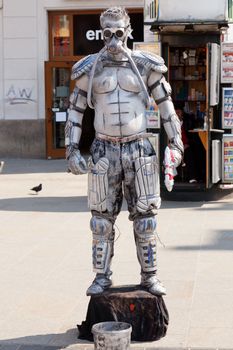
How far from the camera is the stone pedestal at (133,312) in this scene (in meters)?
5.66

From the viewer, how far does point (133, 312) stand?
5664mm

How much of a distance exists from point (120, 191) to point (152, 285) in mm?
699

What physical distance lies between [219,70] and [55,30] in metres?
8.61

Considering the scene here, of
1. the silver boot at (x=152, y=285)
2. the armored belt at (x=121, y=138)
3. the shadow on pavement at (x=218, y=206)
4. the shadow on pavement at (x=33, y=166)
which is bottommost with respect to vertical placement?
the shadow on pavement at (x=218, y=206)

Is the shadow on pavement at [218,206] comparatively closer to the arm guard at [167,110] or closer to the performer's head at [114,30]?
the arm guard at [167,110]

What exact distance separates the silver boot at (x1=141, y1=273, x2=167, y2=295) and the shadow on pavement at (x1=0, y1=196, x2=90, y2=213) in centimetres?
557

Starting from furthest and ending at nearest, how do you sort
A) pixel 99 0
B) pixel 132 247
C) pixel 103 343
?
pixel 99 0, pixel 132 247, pixel 103 343

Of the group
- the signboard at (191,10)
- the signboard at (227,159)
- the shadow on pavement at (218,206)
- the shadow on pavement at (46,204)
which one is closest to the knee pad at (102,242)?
the shadow on pavement at (46,204)

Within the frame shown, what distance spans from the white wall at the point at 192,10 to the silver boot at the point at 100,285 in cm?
623

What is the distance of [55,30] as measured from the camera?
1962 cm

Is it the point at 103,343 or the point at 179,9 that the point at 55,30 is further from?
the point at 103,343

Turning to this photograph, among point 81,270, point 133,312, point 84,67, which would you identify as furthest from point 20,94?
point 133,312

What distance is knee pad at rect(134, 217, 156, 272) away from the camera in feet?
19.0

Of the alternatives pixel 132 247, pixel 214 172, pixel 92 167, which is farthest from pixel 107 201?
pixel 214 172
